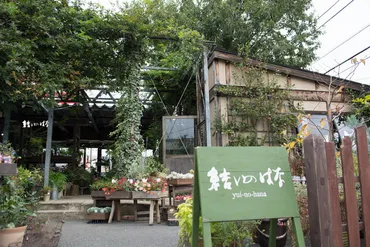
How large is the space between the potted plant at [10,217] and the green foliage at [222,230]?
5.81 feet

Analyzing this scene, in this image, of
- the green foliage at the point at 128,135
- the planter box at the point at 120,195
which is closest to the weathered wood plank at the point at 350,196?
the planter box at the point at 120,195

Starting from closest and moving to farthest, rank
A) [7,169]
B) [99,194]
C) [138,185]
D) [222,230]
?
[222,230]
[7,169]
[138,185]
[99,194]

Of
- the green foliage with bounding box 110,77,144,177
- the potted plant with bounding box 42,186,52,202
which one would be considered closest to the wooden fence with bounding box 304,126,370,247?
the green foliage with bounding box 110,77,144,177

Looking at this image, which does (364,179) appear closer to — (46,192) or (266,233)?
(266,233)

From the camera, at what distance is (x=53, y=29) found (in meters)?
5.74

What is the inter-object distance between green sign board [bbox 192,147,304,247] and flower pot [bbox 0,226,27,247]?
2213mm

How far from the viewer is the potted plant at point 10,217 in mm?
3096

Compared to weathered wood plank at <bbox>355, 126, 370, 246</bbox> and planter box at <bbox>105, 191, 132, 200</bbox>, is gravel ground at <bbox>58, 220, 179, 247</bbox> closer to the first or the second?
planter box at <bbox>105, 191, 132, 200</bbox>

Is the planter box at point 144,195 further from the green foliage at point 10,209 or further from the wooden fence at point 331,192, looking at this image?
the wooden fence at point 331,192

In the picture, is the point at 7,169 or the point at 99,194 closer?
the point at 7,169

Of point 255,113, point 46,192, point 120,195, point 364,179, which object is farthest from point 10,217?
point 255,113

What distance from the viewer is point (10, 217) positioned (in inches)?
129

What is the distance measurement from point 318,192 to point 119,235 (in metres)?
3.51

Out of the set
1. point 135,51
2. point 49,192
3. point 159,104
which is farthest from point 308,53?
point 49,192
